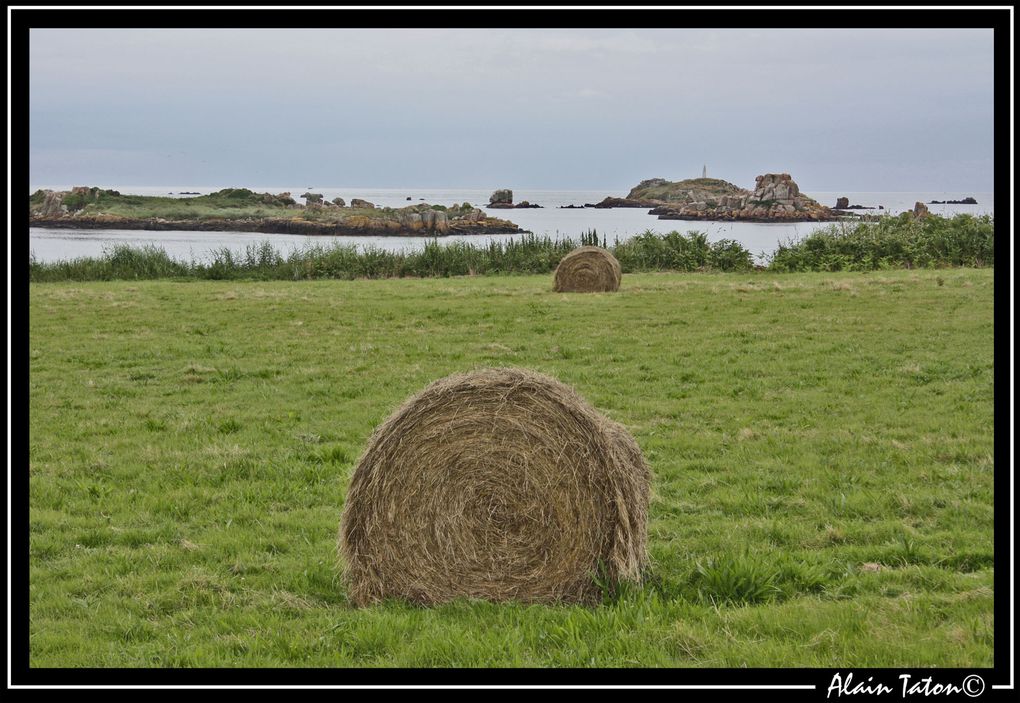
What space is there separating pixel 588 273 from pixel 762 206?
30162 mm

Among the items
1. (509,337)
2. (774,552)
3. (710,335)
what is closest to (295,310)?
(509,337)

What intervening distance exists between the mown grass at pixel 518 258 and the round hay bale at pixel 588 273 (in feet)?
21.4

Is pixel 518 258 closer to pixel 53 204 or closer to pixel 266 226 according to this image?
pixel 266 226

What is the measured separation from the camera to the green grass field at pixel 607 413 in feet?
18.6

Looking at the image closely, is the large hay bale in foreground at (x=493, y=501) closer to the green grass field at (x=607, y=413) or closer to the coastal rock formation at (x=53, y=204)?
the green grass field at (x=607, y=413)

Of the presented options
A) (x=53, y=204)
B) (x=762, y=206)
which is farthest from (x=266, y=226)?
(x=762, y=206)

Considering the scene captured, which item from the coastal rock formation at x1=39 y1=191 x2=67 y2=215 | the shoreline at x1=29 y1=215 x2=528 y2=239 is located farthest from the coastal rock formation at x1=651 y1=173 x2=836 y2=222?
the coastal rock formation at x1=39 y1=191 x2=67 y2=215

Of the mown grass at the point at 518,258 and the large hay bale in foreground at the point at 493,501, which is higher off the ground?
the mown grass at the point at 518,258

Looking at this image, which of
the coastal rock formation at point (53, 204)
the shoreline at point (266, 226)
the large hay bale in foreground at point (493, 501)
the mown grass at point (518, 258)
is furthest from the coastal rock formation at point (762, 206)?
the large hay bale in foreground at point (493, 501)

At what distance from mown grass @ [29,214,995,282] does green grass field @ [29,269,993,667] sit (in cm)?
1000

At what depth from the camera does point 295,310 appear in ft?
69.8

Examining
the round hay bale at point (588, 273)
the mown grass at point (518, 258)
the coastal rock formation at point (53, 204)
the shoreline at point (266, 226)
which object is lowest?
the round hay bale at point (588, 273)

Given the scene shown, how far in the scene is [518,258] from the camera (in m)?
31.8
